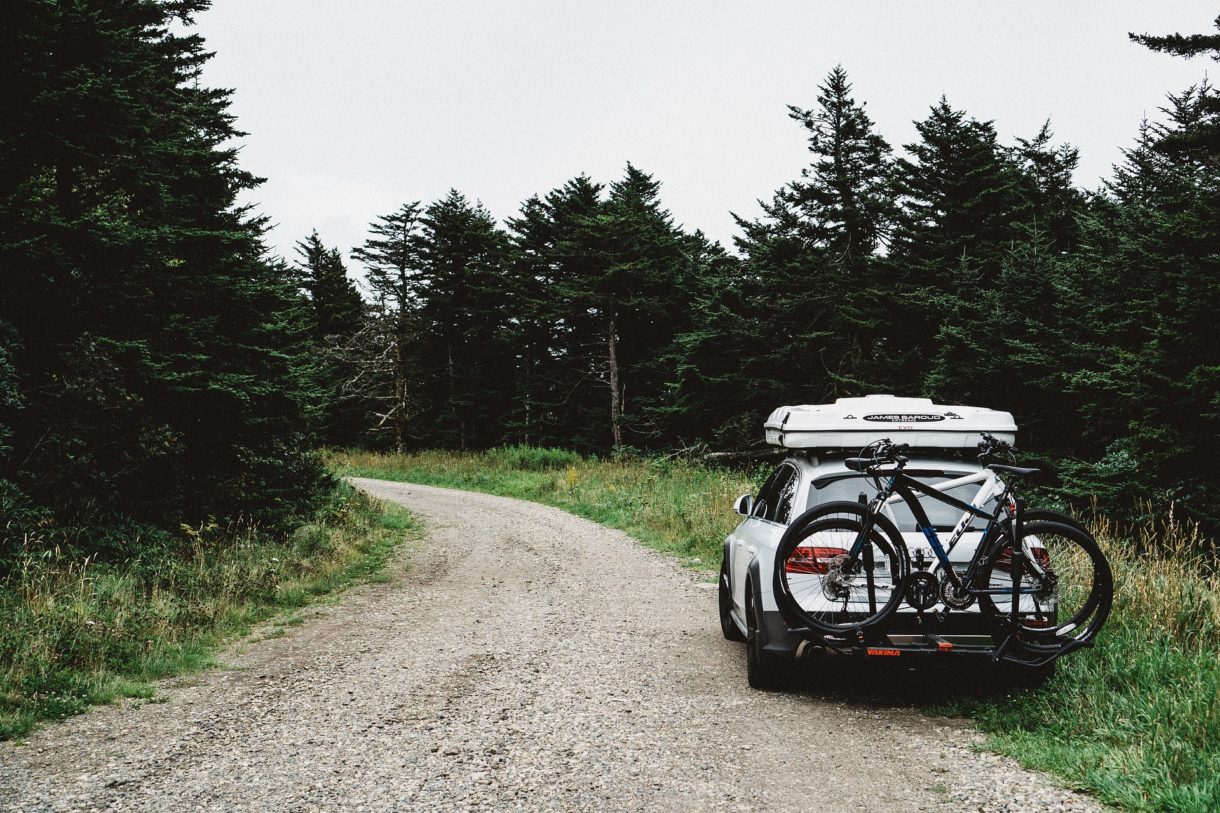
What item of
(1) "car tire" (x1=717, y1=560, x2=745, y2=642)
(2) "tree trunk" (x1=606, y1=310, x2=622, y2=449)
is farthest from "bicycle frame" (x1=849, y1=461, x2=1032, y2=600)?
(2) "tree trunk" (x1=606, y1=310, x2=622, y2=449)

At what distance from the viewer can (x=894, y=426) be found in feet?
18.6

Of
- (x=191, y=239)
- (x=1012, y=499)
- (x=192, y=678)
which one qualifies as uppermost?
(x=191, y=239)

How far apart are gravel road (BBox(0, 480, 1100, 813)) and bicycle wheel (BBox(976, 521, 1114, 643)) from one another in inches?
32.8

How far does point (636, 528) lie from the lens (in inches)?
650

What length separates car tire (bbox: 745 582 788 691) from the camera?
17.9 ft

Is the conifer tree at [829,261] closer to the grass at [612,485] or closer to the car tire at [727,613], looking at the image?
the grass at [612,485]

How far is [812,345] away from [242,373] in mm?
20063

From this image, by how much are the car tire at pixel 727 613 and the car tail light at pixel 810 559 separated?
2.00 m

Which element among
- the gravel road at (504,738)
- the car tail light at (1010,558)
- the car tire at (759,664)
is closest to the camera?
the gravel road at (504,738)

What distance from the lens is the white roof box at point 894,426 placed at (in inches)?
223

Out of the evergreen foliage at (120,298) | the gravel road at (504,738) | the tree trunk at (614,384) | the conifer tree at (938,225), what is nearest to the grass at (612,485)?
the tree trunk at (614,384)

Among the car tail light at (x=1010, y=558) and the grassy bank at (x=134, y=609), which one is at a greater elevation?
the car tail light at (x=1010, y=558)

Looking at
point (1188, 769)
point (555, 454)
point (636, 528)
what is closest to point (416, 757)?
point (1188, 769)

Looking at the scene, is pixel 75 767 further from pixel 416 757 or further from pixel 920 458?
pixel 920 458
